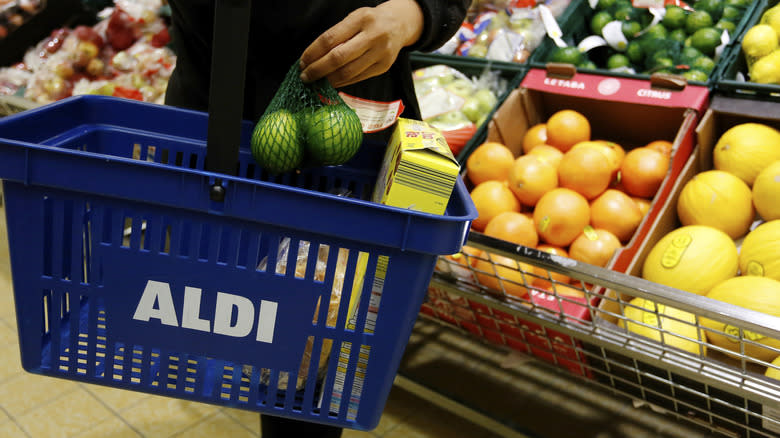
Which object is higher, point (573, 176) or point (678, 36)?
point (678, 36)

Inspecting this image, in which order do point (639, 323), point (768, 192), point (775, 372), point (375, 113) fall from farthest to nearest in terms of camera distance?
1. point (768, 192)
2. point (775, 372)
3. point (639, 323)
4. point (375, 113)

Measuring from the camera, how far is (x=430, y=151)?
667 millimetres

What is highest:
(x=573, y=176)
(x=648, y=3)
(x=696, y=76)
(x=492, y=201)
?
(x=648, y=3)

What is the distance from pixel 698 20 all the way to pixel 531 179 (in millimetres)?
1079

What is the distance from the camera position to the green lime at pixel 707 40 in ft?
7.01

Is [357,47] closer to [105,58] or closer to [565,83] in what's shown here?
[565,83]

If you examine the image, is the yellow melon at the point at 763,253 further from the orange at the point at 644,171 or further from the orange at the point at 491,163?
the orange at the point at 491,163

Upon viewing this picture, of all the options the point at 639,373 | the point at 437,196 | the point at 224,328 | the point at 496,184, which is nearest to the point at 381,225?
the point at 437,196

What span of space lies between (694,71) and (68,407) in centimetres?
216

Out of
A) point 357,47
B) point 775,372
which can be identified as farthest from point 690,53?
point 357,47

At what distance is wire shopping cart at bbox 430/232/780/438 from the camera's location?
109cm

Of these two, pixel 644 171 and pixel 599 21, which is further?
pixel 599 21

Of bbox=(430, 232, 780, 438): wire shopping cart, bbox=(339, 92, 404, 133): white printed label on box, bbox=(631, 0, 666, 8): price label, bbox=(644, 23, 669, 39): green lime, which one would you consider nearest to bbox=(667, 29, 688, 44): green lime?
bbox=(644, 23, 669, 39): green lime

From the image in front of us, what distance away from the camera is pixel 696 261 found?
143cm
